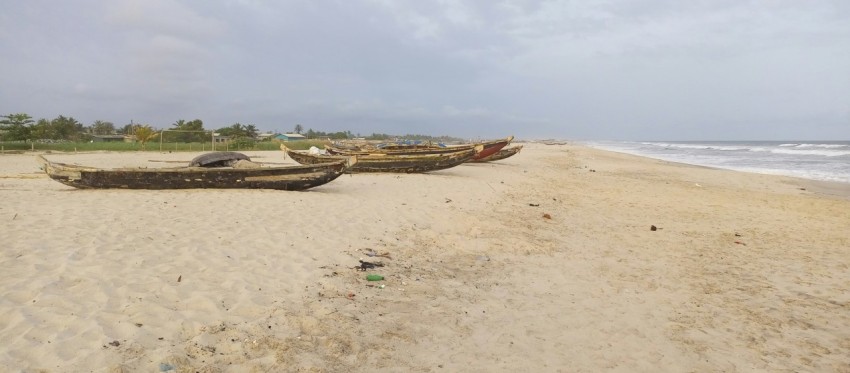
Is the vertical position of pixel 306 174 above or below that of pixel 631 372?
above

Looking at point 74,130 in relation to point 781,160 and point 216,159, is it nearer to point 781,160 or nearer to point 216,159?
point 216,159

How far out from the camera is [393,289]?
165 inches

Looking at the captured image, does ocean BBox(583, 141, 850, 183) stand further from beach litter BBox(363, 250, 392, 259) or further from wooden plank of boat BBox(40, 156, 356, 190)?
beach litter BBox(363, 250, 392, 259)

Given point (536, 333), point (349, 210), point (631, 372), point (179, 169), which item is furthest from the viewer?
point (179, 169)

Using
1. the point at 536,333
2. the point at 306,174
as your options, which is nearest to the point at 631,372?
the point at 536,333

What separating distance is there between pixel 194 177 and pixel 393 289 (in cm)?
599

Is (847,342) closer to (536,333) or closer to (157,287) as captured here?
(536,333)

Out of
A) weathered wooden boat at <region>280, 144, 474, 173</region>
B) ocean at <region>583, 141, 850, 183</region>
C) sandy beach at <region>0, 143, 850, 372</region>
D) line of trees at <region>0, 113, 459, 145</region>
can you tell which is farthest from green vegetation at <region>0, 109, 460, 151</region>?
ocean at <region>583, 141, 850, 183</region>

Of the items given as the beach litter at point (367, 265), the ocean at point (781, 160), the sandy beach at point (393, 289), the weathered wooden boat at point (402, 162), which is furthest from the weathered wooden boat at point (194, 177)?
the ocean at point (781, 160)

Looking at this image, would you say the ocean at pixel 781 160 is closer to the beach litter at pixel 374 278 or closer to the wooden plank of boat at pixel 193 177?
the wooden plank of boat at pixel 193 177

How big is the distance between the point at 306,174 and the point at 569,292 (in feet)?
19.5

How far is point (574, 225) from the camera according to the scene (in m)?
7.73

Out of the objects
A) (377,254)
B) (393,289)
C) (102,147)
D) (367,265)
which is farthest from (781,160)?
(102,147)

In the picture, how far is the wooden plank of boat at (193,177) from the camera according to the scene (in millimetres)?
8234
